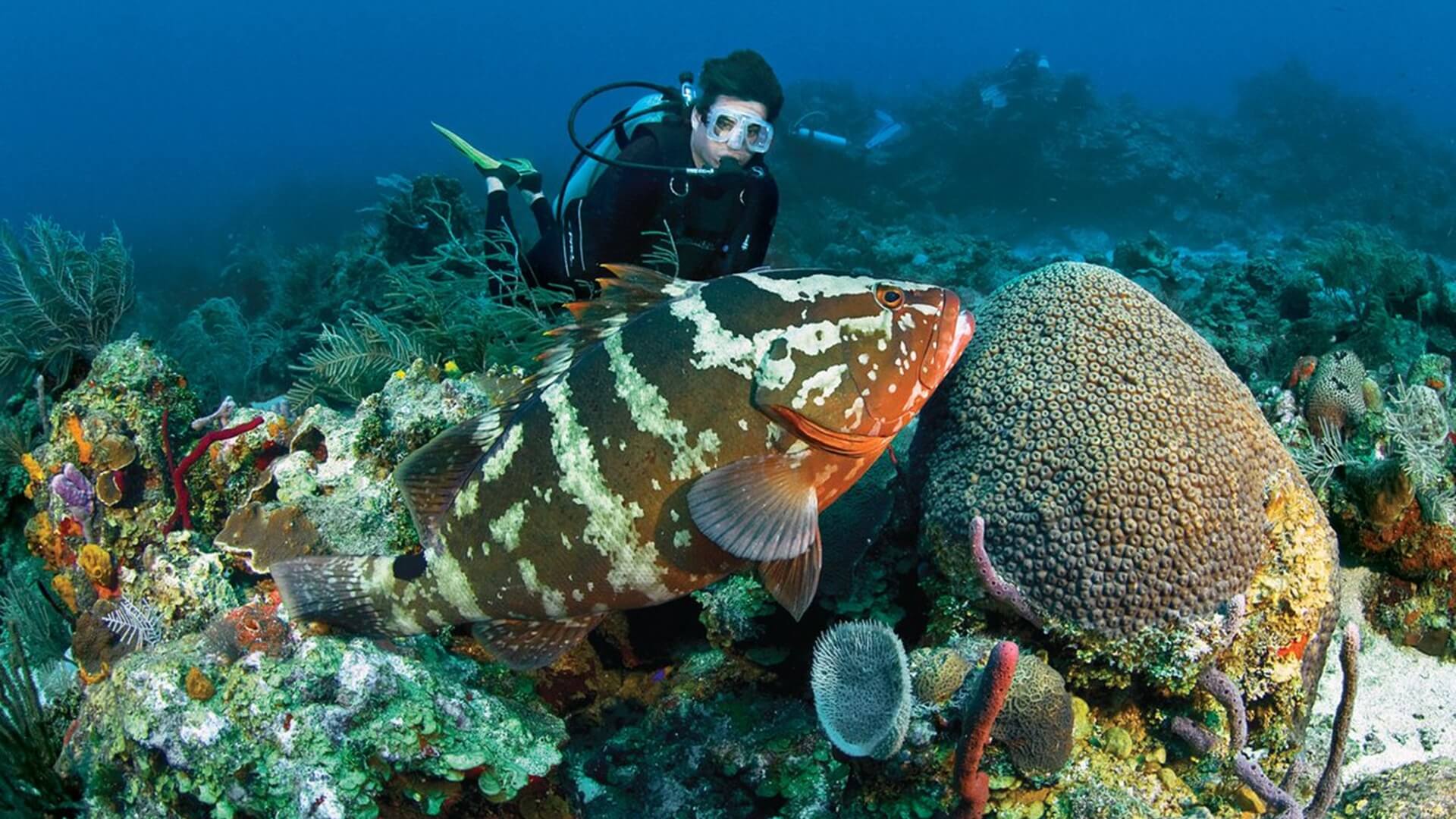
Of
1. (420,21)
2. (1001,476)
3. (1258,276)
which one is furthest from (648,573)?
(420,21)

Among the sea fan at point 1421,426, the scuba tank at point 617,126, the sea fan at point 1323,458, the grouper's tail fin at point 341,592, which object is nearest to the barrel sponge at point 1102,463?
the sea fan at point 1323,458

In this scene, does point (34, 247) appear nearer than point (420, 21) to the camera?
Yes

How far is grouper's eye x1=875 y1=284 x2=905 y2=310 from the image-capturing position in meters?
2.24

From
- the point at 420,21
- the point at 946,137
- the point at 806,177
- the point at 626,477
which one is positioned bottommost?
the point at 626,477

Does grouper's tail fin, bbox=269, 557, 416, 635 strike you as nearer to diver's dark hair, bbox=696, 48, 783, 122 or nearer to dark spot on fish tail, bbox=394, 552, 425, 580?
dark spot on fish tail, bbox=394, 552, 425, 580

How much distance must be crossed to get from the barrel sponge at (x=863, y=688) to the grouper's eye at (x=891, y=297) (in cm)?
94

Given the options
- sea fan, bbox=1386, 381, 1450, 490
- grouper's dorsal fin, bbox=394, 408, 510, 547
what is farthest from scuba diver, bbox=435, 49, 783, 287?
sea fan, bbox=1386, 381, 1450, 490

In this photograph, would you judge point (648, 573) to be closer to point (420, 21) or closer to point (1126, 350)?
point (1126, 350)

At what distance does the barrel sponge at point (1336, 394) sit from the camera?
11.9 feet

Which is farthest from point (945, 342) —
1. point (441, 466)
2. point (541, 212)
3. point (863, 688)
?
point (541, 212)

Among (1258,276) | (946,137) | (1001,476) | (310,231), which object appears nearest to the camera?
(1001,476)

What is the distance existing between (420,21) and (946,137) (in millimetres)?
108143

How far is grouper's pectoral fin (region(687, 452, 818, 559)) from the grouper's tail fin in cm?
112

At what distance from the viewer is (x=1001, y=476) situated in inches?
97.6
